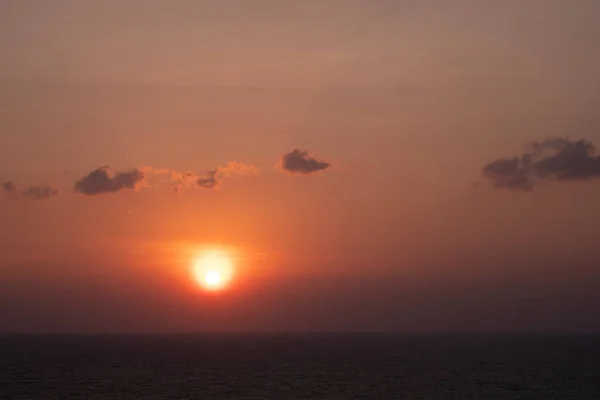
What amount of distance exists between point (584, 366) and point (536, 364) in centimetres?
1239

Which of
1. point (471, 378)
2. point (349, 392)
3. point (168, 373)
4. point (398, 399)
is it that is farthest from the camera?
point (168, 373)

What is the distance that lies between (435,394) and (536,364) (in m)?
81.2

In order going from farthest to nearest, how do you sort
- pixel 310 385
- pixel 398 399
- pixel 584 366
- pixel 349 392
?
pixel 584 366, pixel 310 385, pixel 349 392, pixel 398 399

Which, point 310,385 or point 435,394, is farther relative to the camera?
point 310,385

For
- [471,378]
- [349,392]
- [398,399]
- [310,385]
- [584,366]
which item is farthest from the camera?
[584,366]

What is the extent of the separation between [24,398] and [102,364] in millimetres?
77535

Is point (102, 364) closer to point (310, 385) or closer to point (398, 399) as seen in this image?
point (310, 385)

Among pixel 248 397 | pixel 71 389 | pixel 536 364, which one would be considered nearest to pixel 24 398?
pixel 71 389

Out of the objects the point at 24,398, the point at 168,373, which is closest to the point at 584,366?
the point at 168,373

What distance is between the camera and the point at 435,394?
107 metres

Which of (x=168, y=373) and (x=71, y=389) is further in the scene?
(x=168, y=373)

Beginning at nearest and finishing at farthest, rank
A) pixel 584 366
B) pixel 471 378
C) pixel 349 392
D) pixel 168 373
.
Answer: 1. pixel 349 392
2. pixel 471 378
3. pixel 168 373
4. pixel 584 366

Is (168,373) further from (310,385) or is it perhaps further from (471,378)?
(471,378)

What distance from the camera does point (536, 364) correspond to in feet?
586
